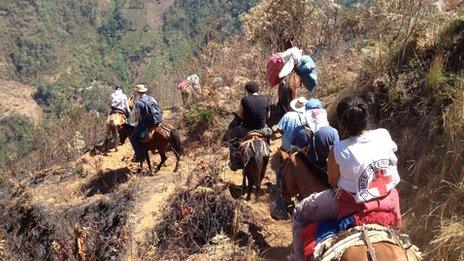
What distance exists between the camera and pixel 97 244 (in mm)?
6797

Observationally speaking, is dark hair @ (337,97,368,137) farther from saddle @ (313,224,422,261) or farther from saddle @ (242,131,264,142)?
saddle @ (242,131,264,142)

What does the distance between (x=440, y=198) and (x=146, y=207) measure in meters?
4.77

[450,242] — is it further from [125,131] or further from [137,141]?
[125,131]

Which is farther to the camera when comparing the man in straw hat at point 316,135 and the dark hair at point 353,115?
the man in straw hat at point 316,135

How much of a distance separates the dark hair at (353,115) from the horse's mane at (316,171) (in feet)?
4.60

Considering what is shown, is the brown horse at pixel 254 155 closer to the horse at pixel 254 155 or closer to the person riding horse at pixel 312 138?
the horse at pixel 254 155

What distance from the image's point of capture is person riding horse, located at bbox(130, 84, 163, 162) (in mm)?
8742

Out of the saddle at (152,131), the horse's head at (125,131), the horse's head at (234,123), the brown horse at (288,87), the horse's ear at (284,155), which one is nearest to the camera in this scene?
the horse's ear at (284,155)

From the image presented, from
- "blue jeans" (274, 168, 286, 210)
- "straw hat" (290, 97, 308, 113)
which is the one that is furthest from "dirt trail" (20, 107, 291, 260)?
"straw hat" (290, 97, 308, 113)

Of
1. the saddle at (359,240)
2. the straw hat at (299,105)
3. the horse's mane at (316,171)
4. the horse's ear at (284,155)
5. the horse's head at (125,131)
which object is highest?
the saddle at (359,240)

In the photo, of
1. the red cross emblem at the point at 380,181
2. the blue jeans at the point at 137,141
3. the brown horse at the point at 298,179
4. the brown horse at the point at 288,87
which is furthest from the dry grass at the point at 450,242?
the blue jeans at the point at 137,141

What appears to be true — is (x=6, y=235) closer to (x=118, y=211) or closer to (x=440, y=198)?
(x=118, y=211)

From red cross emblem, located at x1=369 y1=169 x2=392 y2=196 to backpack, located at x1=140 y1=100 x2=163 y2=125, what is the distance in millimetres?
5767

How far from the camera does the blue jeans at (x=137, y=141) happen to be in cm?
904
